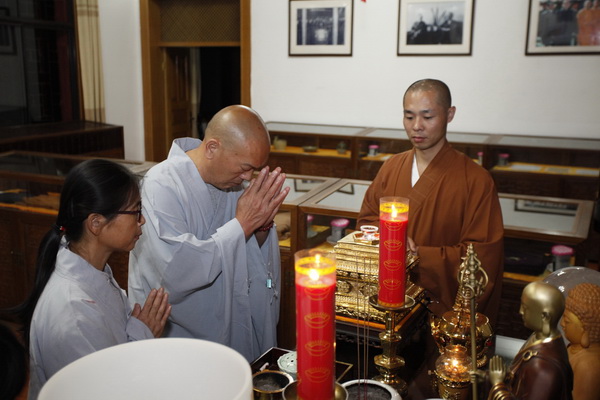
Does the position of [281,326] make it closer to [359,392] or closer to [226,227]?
[226,227]

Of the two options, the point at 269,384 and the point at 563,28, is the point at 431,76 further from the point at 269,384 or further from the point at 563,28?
the point at 269,384

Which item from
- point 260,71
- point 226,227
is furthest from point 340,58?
point 226,227

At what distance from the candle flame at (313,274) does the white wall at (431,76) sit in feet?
18.0

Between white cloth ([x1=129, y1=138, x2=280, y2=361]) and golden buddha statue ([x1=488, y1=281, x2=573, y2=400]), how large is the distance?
1.08m

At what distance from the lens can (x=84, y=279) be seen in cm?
134

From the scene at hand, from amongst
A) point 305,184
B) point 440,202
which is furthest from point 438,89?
point 305,184

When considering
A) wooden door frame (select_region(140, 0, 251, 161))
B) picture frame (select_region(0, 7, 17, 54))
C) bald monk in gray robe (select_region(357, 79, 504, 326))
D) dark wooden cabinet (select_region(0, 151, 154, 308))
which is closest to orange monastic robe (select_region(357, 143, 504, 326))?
bald monk in gray robe (select_region(357, 79, 504, 326))

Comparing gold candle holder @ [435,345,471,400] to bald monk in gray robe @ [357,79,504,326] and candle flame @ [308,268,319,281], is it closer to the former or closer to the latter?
candle flame @ [308,268,319,281]

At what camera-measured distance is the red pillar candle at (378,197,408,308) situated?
44.8 inches

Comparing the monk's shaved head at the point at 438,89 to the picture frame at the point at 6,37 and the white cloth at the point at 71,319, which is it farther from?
the picture frame at the point at 6,37

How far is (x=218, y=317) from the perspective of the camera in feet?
6.43

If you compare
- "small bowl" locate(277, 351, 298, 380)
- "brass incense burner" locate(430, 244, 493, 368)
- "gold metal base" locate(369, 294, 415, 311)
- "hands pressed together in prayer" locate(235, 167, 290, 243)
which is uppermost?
"hands pressed together in prayer" locate(235, 167, 290, 243)

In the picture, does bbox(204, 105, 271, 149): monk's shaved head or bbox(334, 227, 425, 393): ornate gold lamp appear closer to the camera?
bbox(334, 227, 425, 393): ornate gold lamp

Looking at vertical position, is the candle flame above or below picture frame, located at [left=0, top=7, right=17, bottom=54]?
below
